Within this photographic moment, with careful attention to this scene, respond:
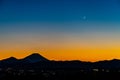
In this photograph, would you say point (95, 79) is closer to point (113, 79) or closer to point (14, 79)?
point (113, 79)

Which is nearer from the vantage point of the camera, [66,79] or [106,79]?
[106,79]

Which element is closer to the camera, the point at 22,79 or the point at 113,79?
the point at 113,79

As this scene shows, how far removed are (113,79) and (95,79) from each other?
27.4ft

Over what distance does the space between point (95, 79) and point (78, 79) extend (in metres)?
10.5

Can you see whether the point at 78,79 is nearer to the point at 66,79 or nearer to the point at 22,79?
the point at 66,79

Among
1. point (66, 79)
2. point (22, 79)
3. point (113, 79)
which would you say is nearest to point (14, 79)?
point (22, 79)

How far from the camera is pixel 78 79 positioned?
148m

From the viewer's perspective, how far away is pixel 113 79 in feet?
445

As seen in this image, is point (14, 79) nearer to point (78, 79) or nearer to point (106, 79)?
point (78, 79)

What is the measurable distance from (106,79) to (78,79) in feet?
48.1

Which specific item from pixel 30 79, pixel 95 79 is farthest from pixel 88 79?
pixel 30 79

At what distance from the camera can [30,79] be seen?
14650cm

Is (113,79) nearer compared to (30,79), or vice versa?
(113,79)

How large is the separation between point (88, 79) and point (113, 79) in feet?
39.4
